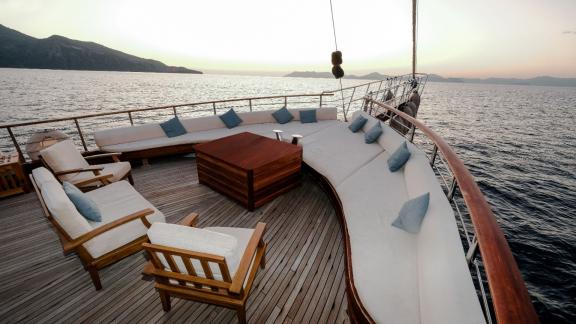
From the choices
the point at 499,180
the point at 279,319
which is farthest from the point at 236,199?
the point at 499,180

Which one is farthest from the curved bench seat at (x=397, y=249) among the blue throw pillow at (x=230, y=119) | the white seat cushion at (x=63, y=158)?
the white seat cushion at (x=63, y=158)

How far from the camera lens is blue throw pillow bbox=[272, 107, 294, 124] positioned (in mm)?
7147

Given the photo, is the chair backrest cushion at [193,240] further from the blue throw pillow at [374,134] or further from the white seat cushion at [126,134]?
the white seat cushion at [126,134]

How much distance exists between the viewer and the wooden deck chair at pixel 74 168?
3.54 meters

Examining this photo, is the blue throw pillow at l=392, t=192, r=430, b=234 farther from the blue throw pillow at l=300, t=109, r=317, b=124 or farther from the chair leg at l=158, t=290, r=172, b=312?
the blue throw pillow at l=300, t=109, r=317, b=124

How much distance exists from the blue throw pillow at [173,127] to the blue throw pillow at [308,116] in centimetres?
333

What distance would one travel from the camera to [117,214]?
109 inches

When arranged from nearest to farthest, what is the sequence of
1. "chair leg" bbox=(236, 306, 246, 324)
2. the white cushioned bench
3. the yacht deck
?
the white cushioned bench, "chair leg" bbox=(236, 306, 246, 324), the yacht deck

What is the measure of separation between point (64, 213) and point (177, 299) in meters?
1.26

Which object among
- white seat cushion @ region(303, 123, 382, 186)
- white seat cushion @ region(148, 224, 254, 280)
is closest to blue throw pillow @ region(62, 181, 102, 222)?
white seat cushion @ region(148, 224, 254, 280)

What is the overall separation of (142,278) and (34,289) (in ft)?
3.34

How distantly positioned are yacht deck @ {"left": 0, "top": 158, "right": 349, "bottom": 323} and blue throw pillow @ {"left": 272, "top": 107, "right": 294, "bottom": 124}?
372cm

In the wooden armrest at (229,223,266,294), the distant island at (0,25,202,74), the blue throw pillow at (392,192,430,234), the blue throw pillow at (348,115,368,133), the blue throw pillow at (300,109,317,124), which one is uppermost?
the distant island at (0,25,202,74)

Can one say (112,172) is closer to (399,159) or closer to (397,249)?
(397,249)
